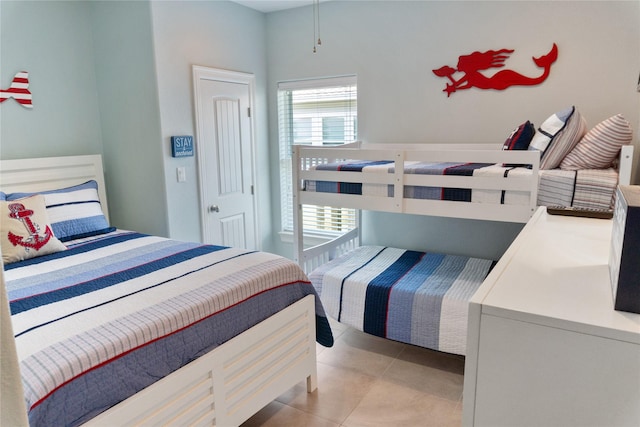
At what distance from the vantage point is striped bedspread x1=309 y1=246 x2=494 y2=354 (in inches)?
101

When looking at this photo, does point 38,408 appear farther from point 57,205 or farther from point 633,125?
point 633,125

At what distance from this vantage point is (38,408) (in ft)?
4.05

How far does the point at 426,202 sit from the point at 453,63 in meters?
1.36

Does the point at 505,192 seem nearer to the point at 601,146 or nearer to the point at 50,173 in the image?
the point at 601,146

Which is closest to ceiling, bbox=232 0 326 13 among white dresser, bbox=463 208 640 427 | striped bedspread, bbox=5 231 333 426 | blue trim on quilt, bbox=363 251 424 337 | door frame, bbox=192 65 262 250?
door frame, bbox=192 65 262 250

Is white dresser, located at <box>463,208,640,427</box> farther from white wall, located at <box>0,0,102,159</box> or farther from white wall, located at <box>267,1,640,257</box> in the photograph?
white wall, located at <box>0,0,102,159</box>

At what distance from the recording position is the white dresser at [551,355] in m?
0.69

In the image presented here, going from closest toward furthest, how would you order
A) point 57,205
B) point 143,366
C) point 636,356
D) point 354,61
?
point 636,356 < point 143,366 < point 57,205 < point 354,61

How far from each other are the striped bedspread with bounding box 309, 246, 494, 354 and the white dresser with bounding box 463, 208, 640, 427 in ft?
5.71

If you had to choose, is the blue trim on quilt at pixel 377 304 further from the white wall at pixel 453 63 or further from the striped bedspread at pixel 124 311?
the white wall at pixel 453 63

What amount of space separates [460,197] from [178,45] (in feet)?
7.61

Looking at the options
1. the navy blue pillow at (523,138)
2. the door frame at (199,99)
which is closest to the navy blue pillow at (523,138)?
the navy blue pillow at (523,138)

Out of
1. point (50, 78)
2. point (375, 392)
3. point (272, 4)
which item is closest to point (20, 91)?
point (50, 78)

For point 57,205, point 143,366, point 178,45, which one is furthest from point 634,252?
point 178,45
